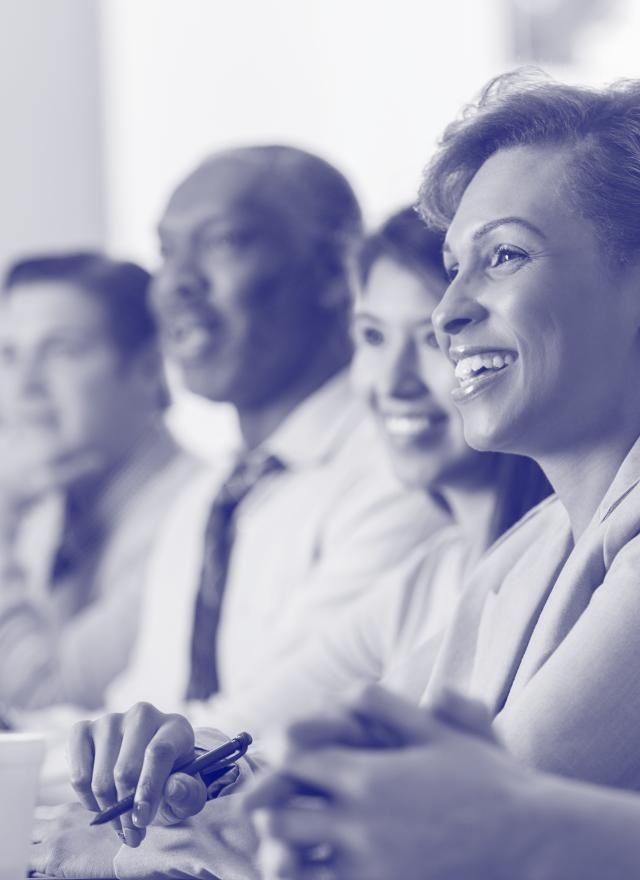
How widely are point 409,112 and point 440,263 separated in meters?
1.95

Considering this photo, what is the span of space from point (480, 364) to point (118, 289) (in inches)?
43.8

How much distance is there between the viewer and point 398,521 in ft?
4.44

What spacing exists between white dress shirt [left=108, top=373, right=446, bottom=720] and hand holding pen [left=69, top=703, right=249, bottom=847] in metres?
0.45

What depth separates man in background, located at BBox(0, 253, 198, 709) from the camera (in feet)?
6.10

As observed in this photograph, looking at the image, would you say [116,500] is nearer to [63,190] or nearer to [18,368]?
[18,368]

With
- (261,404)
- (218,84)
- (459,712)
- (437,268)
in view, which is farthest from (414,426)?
(218,84)

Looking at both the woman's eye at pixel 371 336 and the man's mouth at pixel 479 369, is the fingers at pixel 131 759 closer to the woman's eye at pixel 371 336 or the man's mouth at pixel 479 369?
the man's mouth at pixel 479 369

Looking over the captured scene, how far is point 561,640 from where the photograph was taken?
74 cm

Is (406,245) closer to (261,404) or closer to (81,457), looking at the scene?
(261,404)

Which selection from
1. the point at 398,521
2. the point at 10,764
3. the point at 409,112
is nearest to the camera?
the point at 10,764

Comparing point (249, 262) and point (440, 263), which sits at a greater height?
point (440, 263)

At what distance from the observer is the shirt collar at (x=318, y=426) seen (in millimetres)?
1521

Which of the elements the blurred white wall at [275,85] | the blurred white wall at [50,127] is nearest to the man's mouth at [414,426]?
the blurred white wall at [275,85]

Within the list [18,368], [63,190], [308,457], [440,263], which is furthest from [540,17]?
[440,263]
